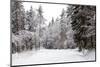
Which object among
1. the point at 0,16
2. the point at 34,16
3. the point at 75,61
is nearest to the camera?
the point at 0,16

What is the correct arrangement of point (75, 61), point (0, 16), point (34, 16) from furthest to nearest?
point (75, 61) → point (34, 16) → point (0, 16)

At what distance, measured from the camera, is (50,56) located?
8.38ft

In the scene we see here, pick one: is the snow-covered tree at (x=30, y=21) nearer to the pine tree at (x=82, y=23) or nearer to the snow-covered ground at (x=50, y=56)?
the snow-covered ground at (x=50, y=56)

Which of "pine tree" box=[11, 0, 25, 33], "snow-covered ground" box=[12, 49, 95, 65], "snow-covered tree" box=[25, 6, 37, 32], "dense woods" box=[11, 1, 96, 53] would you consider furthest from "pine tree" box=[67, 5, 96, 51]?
Result: "pine tree" box=[11, 0, 25, 33]

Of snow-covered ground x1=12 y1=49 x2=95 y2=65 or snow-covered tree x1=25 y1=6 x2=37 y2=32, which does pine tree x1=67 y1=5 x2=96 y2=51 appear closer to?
snow-covered ground x1=12 y1=49 x2=95 y2=65

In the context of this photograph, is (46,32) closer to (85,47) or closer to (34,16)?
(34,16)

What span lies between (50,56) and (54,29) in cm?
37

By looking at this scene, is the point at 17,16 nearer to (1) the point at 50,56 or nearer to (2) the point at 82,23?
(1) the point at 50,56

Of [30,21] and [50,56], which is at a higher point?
[30,21]

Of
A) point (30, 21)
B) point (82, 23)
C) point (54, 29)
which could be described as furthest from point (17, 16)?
point (82, 23)

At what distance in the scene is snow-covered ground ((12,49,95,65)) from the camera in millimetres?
2407

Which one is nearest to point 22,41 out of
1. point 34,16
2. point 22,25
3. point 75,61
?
point 22,25

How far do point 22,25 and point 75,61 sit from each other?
900mm

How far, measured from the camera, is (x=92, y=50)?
9.05 ft
